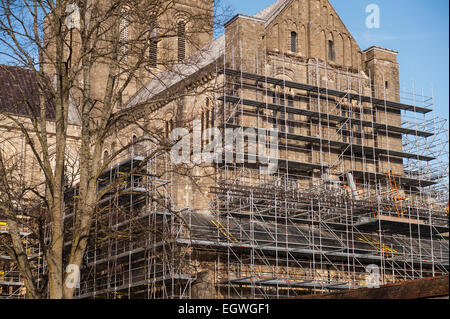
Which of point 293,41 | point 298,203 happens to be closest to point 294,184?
point 298,203

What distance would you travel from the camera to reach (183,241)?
23.8m

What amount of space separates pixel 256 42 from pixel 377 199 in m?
9.38

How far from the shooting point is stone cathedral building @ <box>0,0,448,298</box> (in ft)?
87.1

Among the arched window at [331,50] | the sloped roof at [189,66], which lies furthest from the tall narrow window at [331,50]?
the sloped roof at [189,66]

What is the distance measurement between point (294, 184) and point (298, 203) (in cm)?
225

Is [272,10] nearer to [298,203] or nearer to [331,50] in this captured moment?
[331,50]

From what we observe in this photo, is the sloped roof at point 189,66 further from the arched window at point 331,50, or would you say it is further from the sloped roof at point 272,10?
the arched window at point 331,50

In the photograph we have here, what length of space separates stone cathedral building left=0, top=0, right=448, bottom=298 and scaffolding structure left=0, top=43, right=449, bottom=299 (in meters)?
0.08

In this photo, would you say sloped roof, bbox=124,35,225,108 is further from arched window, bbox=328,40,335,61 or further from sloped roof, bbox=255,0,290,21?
arched window, bbox=328,40,335,61

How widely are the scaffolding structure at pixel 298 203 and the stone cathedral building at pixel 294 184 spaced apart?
0.27 feet

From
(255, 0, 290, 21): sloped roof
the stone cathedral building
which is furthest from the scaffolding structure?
(255, 0, 290, 21): sloped roof

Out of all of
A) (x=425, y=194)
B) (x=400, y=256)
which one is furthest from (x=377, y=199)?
(x=425, y=194)

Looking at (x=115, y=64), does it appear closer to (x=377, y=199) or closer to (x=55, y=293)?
(x=55, y=293)

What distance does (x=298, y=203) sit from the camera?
3000cm
